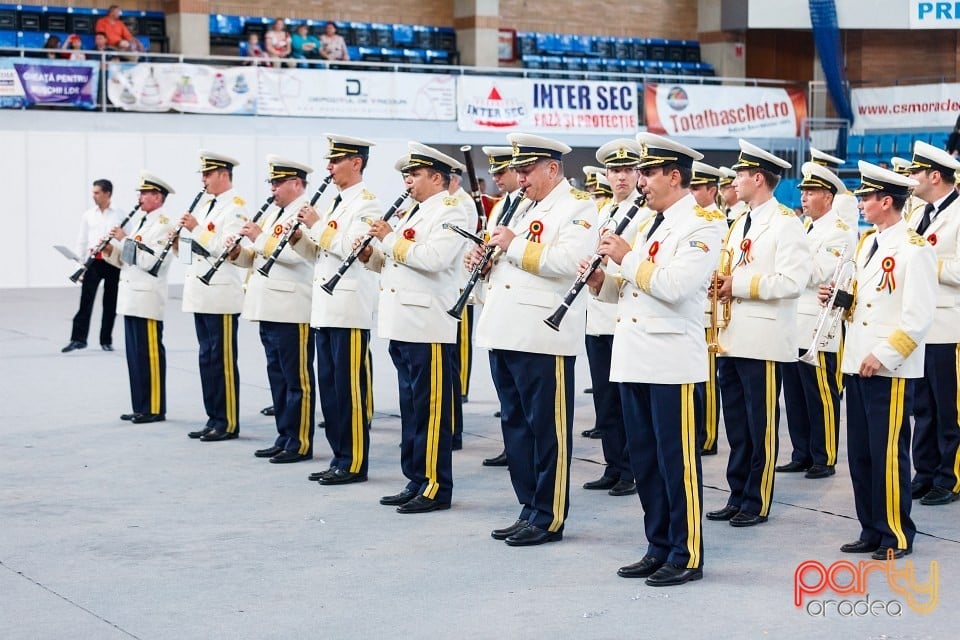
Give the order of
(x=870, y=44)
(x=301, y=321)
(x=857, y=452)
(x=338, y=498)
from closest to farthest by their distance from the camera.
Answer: (x=857, y=452)
(x=338, y=498)
(x=301, y=321)
(x=870, y=44)

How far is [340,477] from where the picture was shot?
7484 millimetres

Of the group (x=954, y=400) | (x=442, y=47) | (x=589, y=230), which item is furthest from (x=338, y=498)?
(x=442, y=47)

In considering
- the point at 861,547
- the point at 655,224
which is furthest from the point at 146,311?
the point at 861,547

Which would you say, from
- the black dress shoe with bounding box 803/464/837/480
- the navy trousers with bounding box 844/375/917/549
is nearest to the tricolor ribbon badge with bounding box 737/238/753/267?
the navy trousers with bounding box 844/375/917/549

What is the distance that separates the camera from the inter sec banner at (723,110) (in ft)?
79.3

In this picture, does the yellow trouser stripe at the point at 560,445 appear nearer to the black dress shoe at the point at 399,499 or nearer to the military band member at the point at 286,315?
the black dress shoe at the point at 399,499

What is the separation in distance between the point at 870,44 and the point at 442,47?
941cm

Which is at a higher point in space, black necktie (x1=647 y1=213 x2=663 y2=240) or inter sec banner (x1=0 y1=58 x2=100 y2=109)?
inter sec banner (x1=0 y1=58 x2=100 y2=109)

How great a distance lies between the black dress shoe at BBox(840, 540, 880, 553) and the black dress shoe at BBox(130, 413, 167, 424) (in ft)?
17.7

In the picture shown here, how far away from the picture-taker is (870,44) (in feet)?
94.2

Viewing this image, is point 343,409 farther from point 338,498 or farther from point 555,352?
point 555,352

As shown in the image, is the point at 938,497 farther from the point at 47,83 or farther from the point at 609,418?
the point at 47,83

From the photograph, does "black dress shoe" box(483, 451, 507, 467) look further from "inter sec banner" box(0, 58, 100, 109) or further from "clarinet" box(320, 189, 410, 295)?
"inter sec banner" box(0, 58, 100, 109)

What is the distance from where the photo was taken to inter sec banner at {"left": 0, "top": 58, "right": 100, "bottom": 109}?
1983 centimetres
